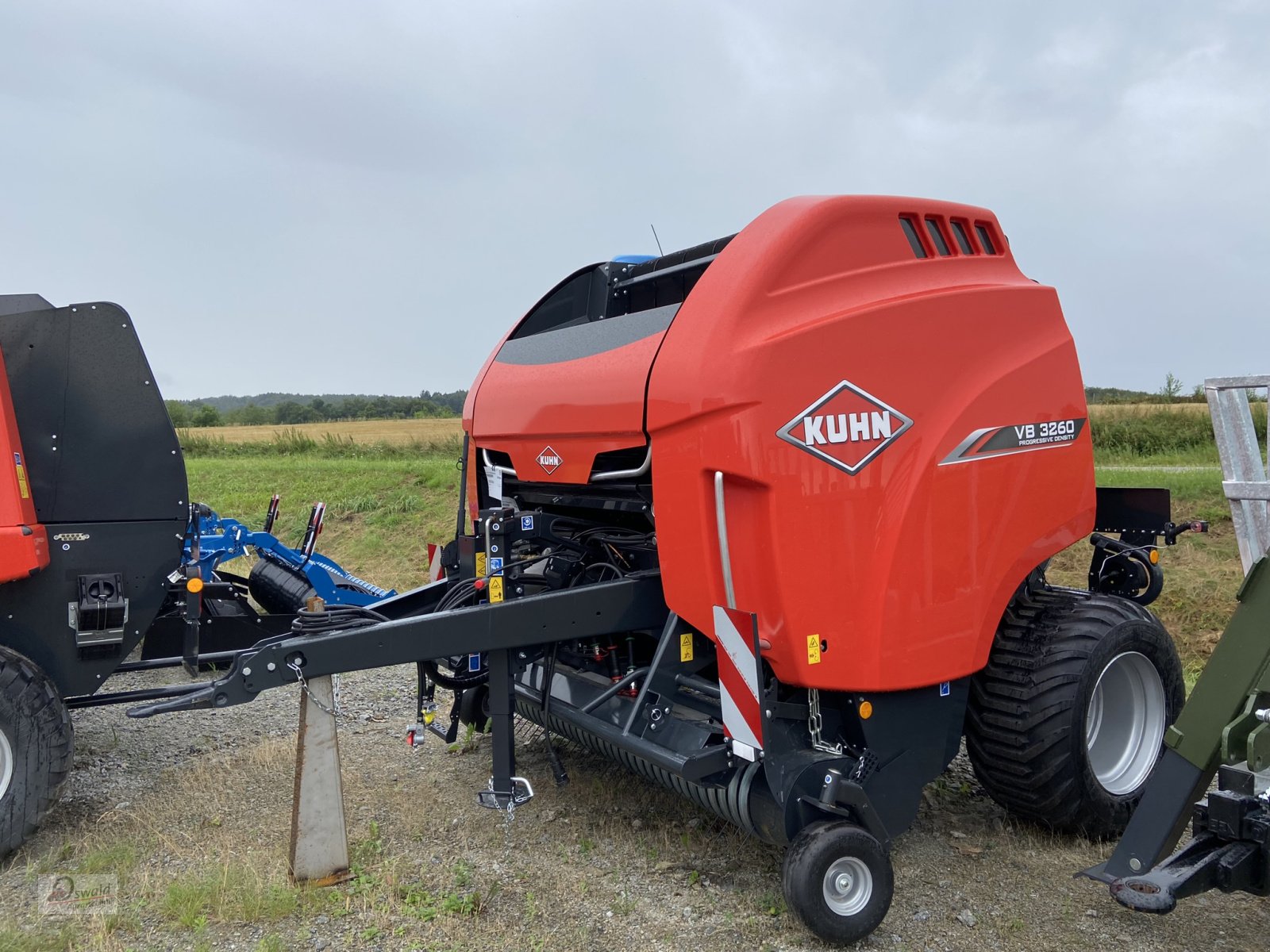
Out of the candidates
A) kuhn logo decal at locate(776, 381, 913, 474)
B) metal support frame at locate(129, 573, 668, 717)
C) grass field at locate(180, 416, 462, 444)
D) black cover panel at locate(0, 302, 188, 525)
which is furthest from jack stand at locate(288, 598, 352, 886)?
grass field at locate(180, 416, 462, 444)

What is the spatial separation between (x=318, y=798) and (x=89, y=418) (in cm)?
193

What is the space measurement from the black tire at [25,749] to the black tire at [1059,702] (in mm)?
3633

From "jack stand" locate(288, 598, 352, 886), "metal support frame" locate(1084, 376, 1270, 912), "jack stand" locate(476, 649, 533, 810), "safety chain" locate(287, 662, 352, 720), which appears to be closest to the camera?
"metal support frame" locate(1084, 376, 1270, 912)

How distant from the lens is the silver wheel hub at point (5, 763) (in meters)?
3.89

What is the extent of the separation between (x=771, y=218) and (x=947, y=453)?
1.07m

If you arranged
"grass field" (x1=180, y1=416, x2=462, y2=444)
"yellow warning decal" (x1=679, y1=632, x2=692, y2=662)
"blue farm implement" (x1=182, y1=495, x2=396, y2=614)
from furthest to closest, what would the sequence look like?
"grass field" (x1=180, y1=416, x2=462, y2=444) < "blue farm implement" (x1=182, y1=495, x2=396, y2=614) < "yellow warning decal" (x1=679, y1=632, x2=692, y2=662)

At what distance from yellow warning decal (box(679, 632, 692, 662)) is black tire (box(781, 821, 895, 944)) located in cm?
76

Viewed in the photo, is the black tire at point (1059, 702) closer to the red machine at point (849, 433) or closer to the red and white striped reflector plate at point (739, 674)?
the red machine at point (849, 433)

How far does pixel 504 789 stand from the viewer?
370 centimetres

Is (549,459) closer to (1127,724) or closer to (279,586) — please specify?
(1127,724)

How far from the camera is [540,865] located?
12.9 feet

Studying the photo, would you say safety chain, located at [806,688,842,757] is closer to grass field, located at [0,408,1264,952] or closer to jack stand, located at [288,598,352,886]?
grass field, located at [0,408,1264,952]

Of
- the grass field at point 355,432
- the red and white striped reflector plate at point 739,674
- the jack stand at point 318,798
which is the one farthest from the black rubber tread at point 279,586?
the grass field at point 355,432

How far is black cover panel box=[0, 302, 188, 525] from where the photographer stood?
419cm
